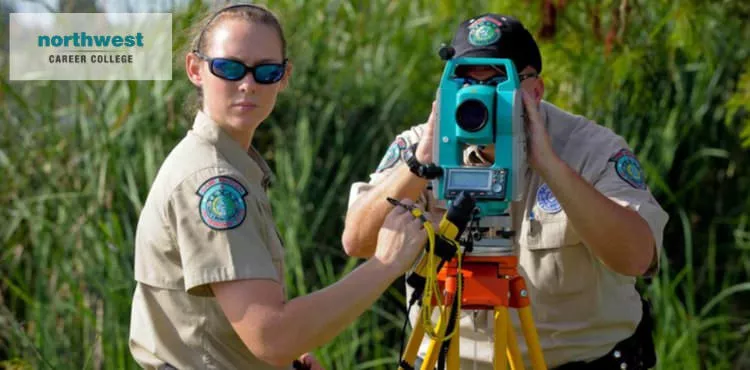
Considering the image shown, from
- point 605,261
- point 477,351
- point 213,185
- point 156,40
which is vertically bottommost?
point 477,351

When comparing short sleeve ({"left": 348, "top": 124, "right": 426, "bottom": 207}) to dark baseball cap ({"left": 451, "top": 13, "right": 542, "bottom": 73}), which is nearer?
dark baseball cap ({"left": 451, "top": 13, "right": 542, "bottom": 73})

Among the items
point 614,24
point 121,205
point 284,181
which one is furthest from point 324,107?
point 614,24

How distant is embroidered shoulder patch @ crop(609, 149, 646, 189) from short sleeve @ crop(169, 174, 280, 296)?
→ 3.45 ft

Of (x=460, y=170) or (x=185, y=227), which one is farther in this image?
(x=460, y=170)

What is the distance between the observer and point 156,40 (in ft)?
17.6

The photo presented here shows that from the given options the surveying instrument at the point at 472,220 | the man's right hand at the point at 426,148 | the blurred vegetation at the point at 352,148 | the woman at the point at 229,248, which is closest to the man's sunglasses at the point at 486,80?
the surveying instrument at the point at 472,220

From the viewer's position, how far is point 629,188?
2.95 meters

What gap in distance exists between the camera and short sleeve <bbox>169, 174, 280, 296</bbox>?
2.28m

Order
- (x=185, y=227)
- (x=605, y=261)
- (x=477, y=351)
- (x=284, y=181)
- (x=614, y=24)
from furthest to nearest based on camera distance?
(x=284, y=181) → (x=614, y=24) → (x=477, y=351) → (x=605, y=261) → (x=185, y=227)

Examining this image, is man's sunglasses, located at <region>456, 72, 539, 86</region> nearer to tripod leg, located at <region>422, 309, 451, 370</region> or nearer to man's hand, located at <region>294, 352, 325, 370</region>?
tripod leg, located at <region>422, 309, 451, 370</region>

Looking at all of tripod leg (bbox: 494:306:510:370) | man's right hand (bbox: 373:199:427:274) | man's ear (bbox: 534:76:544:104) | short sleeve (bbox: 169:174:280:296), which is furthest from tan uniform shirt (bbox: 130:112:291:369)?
man's ear (bbox: 534:76:544:104)

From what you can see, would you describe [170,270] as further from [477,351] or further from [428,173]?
[477,351]

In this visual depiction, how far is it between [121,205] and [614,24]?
211 cm

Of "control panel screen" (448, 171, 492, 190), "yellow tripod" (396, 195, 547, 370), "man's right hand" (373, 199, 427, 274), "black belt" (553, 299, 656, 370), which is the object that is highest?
"control panel screen" (448, 171, 492, 190)
